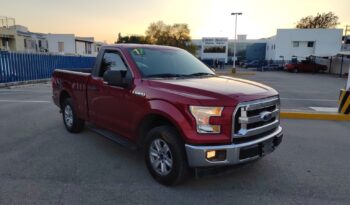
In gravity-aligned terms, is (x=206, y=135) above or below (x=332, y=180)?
above

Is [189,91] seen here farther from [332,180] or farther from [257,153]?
[332,180]

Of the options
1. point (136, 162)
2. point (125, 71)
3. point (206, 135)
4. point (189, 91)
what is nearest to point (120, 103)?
point (125, 71)

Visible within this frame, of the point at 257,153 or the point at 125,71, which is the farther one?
the point at 125,71

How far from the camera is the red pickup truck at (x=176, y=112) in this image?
127 inches

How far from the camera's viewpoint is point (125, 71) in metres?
4.27

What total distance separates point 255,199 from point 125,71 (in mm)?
2649

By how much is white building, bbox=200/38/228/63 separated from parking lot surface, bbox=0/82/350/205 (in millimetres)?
56845

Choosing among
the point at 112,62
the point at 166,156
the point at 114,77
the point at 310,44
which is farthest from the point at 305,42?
the point at 166,156

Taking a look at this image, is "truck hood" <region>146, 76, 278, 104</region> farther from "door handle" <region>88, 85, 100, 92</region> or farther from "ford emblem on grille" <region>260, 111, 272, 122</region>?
"door handle" <region>88, 85, 100, 92</region>

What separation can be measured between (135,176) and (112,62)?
2.05m

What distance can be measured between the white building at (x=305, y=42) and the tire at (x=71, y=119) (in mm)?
50167

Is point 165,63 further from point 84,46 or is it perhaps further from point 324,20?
point 324,20

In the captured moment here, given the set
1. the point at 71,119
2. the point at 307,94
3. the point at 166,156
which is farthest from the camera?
the point at 307,94

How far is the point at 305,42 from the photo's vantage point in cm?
4988
